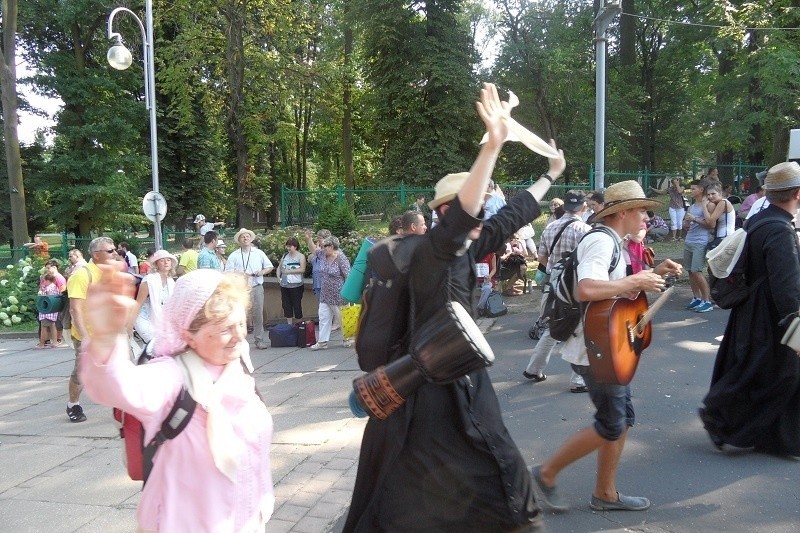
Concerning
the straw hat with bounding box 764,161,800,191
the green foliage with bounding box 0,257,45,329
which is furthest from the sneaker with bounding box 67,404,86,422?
the green foliage with bounding box 0,257,45,329

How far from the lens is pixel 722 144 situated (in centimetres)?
2095

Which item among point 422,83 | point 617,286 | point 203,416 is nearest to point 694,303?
point 617,286

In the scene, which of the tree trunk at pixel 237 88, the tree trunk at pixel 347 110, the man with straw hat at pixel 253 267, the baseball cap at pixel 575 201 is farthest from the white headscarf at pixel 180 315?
the tree trunk at pixel 347 110

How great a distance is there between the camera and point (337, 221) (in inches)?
585

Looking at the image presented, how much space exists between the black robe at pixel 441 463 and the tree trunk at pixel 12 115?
25.2 metres

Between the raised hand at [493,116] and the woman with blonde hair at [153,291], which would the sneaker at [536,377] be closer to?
the woman with blonde hair at [153,291]

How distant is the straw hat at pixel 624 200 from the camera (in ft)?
12.7

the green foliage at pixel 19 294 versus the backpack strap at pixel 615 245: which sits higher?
the backpack strap at pixel 615 245

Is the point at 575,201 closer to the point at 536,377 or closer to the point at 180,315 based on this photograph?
the point at 536,377

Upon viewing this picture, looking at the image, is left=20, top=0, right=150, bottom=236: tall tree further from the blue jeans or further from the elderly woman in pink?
the elderly woman in pink

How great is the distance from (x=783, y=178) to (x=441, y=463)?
3.29 m

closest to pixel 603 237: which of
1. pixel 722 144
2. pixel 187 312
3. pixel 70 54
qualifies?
pixel 187 312

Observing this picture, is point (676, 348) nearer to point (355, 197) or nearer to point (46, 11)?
point (355, 197)

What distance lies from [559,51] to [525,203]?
76.6 ft
